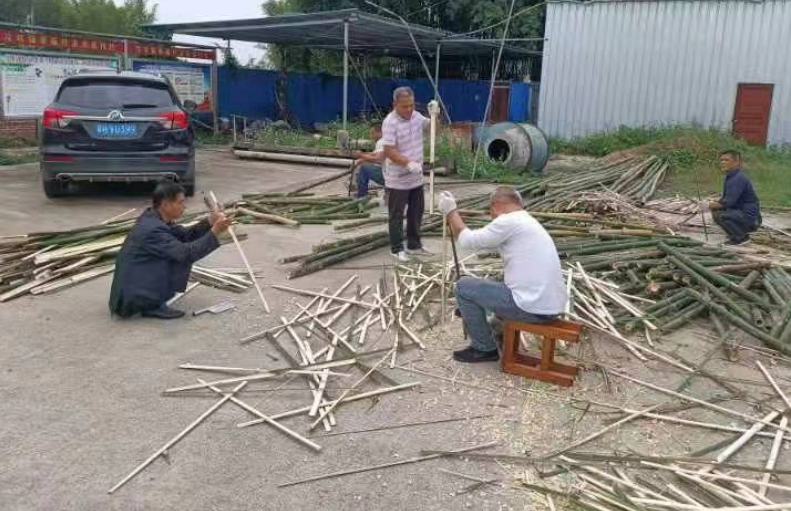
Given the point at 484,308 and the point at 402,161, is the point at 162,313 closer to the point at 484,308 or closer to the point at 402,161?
the point at 484,308

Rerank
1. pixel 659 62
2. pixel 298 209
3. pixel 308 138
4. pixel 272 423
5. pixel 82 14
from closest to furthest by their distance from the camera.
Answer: pixel 272 423 < pixel 298 209 < pixel 308 138 < pixel 659 62 < pixel 82 14

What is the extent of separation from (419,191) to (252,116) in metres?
16.4

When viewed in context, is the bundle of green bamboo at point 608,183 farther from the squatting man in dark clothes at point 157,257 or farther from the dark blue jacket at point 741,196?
the squatting man in dark clothes at point 157,257

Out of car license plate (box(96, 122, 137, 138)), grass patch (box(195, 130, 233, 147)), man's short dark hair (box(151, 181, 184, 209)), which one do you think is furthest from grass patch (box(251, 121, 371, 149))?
man's short dark hair (box(151, 181, 184, 209))

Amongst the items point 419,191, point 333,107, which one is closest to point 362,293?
point 419,191

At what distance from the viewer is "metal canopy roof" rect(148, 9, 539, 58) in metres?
15.9

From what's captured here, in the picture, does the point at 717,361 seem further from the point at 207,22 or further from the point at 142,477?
the point at 207,22

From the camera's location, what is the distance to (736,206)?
8555 millimetres

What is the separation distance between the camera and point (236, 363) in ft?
16.1

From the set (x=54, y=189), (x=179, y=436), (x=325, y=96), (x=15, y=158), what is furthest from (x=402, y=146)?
(x=325, y=96)

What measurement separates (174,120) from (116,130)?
789mm

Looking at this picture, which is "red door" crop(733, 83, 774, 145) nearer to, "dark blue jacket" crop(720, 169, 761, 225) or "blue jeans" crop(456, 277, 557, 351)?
"dark blue jacket" crop(720, 169, 761, 225)

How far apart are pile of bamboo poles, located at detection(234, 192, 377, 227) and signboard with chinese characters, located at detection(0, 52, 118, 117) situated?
21.4 feet

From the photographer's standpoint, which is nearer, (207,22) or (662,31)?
(207,22)
